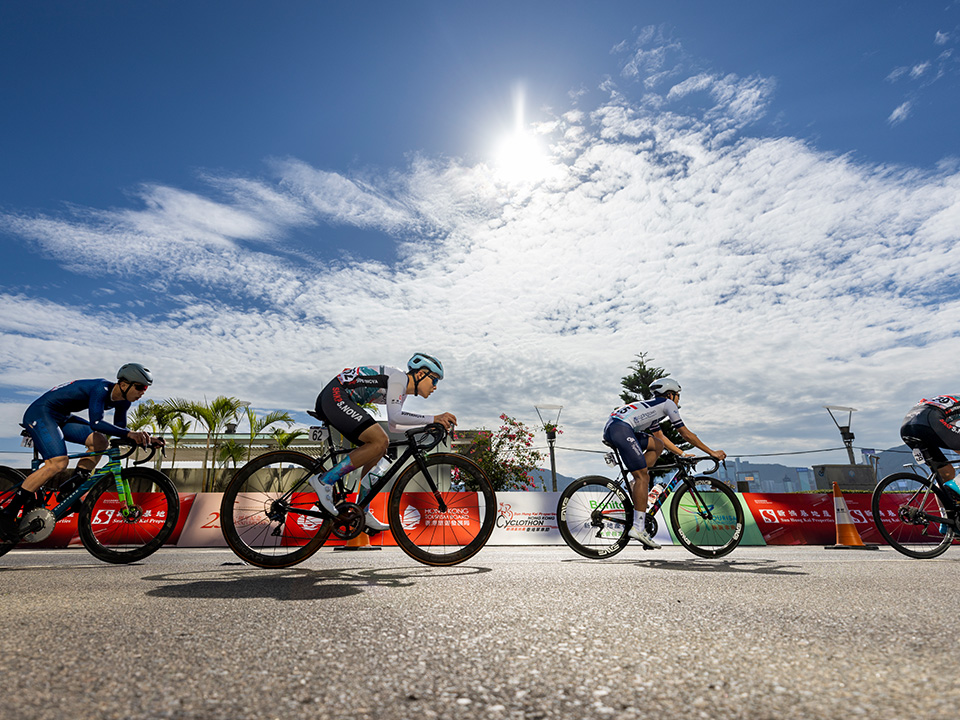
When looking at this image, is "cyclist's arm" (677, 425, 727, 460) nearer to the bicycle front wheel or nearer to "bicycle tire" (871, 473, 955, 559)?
"bicycle tire" (871, 473, 955, 559)

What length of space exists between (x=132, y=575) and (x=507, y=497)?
10.3m

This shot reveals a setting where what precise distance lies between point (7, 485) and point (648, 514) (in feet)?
22.6

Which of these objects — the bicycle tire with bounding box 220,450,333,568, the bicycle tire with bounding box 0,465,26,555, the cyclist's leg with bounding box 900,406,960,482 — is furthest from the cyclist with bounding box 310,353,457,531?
the cyclist's leg with bounding box 900,406,960,482

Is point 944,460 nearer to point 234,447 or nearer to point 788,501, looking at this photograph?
point 788,501

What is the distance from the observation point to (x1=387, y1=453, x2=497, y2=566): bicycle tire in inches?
192

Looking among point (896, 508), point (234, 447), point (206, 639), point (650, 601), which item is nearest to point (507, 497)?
point (896, 508)

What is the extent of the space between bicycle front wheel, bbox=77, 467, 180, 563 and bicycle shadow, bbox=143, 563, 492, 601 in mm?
1068

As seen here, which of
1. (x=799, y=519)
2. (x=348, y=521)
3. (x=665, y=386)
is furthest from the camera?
(x=799, y=519)

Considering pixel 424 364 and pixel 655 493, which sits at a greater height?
pixel 424 364

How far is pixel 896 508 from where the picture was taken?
24.4ft

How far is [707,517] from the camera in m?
6.81

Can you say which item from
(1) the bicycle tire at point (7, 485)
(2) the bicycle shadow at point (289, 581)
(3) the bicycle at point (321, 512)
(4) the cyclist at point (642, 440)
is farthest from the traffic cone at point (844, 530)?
(1) the bicycle tire at point (7, 485)

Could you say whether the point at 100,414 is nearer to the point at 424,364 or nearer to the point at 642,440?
the point at 424,364

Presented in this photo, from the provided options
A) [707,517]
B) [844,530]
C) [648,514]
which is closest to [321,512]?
→ [648,514]
